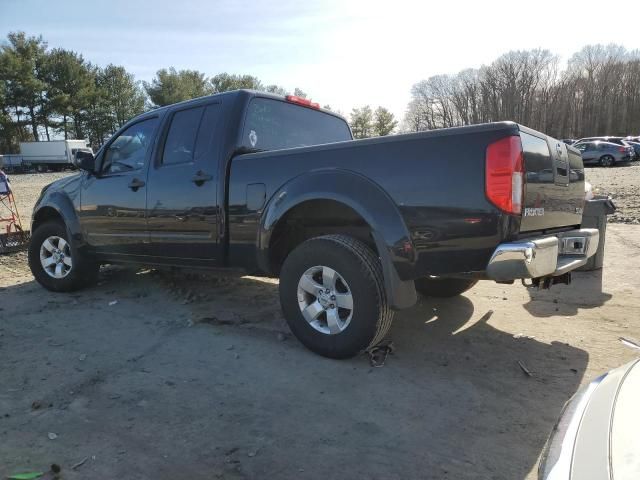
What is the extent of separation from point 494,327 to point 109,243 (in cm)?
403

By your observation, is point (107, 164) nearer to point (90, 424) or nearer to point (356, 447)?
point (90, 424)

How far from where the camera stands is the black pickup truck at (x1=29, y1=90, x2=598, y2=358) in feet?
9.12

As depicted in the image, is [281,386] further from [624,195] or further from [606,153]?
[606,153]

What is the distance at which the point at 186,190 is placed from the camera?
423cm

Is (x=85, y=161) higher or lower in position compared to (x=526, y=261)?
higher

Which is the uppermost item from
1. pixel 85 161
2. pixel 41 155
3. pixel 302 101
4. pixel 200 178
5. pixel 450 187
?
pixel 41 155

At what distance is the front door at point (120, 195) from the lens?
4715mm

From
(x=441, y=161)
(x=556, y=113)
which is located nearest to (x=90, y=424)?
(x=441, y=161)

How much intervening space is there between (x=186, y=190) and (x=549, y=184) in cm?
297

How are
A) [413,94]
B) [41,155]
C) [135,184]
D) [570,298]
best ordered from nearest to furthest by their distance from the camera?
[135,184], [570,298], [41,155], [413,94]

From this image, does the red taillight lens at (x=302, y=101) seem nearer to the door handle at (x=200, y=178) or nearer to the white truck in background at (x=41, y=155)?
the door handle at (x=200, y=178)

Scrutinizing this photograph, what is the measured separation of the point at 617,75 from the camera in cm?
7256

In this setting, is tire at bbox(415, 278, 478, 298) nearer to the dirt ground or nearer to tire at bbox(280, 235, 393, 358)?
the dirt ground

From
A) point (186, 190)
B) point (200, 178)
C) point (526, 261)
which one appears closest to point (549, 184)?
point (526, 261)
